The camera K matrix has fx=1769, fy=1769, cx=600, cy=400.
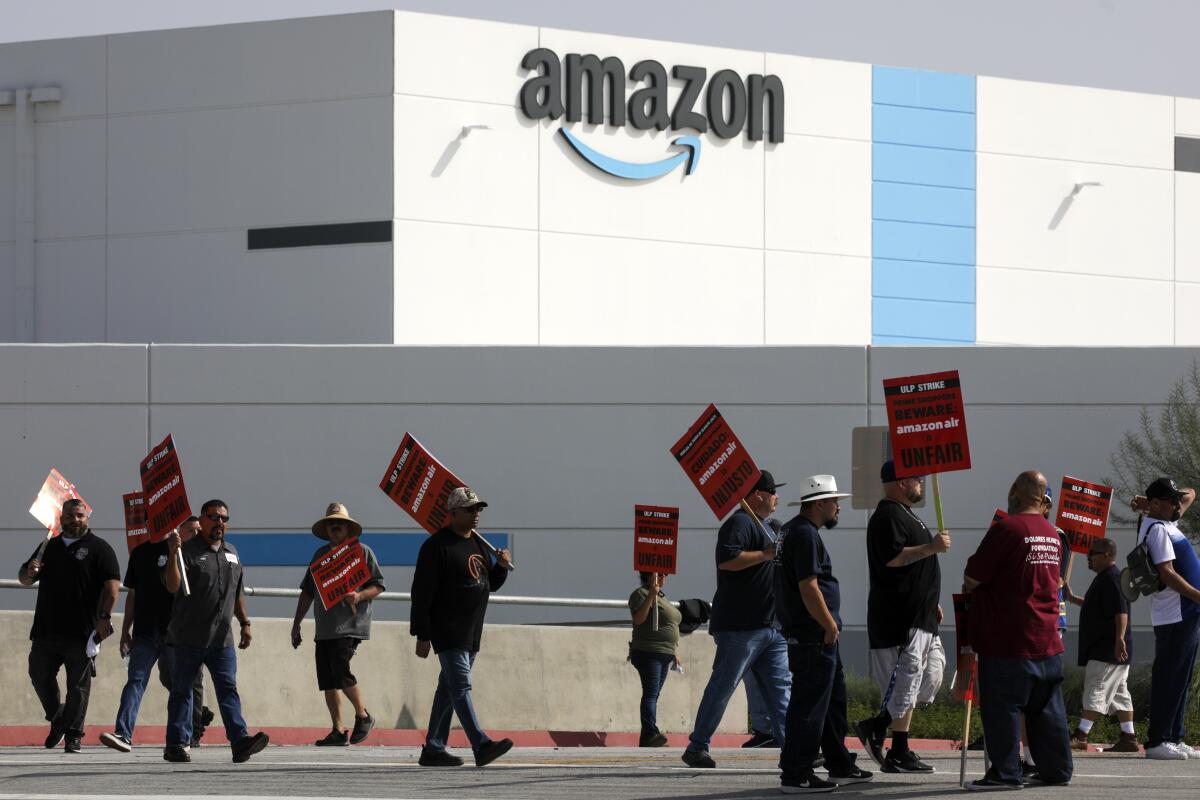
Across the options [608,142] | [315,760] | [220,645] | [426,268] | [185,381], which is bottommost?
[315,760]

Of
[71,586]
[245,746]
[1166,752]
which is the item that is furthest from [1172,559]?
[71,586]

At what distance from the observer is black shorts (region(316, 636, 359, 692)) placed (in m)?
14.0

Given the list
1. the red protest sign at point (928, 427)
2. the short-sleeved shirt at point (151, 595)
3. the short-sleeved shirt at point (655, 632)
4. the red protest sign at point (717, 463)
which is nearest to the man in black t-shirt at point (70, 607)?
the short-sleeved shirt at point (151, 595)

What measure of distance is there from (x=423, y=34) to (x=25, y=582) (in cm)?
1518

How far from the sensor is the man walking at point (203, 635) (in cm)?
1149

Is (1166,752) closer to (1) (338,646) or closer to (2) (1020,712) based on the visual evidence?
(2) (1020,712)

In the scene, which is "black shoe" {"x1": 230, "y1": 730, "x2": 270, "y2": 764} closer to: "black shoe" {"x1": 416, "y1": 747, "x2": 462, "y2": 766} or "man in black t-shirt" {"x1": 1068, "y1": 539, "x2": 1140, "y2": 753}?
"black shoe" {"x1": 416, "y1": 747, "x2": 462, "y2": 766}

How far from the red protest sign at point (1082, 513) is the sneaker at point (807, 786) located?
518 cm

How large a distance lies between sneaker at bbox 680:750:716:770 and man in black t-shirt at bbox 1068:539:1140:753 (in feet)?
11.8

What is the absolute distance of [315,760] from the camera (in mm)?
11984

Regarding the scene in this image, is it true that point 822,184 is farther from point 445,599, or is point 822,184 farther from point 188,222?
point 445,599

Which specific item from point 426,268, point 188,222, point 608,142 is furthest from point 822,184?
point 188,222

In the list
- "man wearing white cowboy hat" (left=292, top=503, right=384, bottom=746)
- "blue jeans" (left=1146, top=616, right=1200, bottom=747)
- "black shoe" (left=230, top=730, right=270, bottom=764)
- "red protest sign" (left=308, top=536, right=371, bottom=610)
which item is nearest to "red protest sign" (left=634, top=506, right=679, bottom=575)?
"man wearing white cowboy hat" (left=292, top=503, right=384, bottom=746)

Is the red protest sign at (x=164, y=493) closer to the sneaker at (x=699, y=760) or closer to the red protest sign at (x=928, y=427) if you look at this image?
the sneaker at (x=699, y=760)
